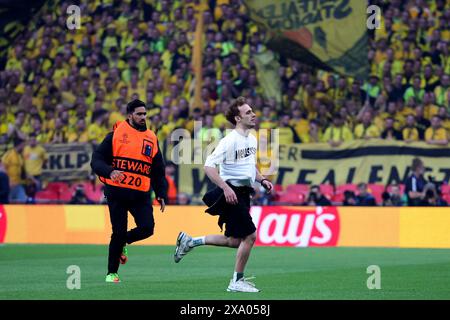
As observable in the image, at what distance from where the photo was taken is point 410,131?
83.4ft

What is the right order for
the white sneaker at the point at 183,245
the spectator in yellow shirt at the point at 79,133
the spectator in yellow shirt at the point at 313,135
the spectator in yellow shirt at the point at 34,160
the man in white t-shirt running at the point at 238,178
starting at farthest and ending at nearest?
the spectator in yellow shirt at the point at 79,133, the spectator in yellow shirt at the point at 34,160, the spectator in yellow shirt at the point at 313,135, the white sneaker at the point at 183,245, the man in white t-shirt running at the point at 238,178

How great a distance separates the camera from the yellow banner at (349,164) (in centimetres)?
2489

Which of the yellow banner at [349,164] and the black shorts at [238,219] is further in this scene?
the yellow banner at [349,164]

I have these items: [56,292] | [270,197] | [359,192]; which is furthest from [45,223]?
[56,292]

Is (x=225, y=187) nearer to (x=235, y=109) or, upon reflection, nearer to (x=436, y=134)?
(x=235, y=109)

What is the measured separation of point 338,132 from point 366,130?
66 centimetres

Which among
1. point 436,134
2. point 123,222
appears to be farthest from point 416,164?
point 123,222

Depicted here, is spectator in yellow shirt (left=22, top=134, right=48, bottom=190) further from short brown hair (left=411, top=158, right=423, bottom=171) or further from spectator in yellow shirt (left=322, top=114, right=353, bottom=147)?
short brown hair (left=411, top=158, right=423, bottom=171)

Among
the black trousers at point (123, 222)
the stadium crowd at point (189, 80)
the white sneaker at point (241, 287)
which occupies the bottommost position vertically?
the white sneaker at point (241, 287)

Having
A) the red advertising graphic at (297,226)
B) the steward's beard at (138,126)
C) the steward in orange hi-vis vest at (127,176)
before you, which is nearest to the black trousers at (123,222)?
the steward in orange hi-vis vest at (127,176)

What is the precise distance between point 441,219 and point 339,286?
9.97 meters

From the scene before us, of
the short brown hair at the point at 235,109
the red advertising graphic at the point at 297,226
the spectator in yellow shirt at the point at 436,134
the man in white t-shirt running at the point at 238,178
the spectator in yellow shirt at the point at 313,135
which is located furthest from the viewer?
the spectator in yellow shirt at the point at 313,135

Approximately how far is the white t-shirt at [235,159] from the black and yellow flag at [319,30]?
1497 centimetres

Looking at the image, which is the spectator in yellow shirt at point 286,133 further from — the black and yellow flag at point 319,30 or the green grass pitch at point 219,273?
the green grass pitch at point 219,273
